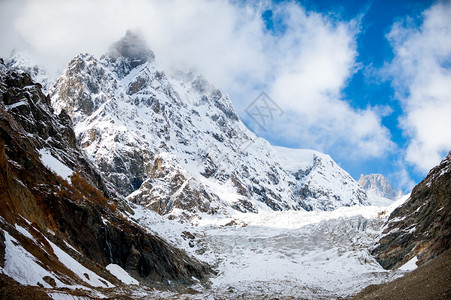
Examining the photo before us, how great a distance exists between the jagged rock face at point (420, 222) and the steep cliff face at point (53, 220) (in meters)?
39.8

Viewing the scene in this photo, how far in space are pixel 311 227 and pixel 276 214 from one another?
85.7ft

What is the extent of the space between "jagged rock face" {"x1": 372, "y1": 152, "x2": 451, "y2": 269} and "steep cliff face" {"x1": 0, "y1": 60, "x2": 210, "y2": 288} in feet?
131

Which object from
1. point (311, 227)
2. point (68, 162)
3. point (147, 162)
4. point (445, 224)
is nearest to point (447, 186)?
point (445, 224)

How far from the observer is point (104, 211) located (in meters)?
57.8

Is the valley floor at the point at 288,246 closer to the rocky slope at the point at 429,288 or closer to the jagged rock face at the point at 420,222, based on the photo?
the jagged rock face at the point at 420,222

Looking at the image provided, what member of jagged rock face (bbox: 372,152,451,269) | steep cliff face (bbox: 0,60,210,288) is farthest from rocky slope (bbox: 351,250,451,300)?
jagged rock face (bbox: 372,152,451,269)

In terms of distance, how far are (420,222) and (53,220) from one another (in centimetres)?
6512

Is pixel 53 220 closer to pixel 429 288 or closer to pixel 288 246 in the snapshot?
pixel 429 288

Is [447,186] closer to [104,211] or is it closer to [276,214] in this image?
[104,211]

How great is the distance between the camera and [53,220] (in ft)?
136

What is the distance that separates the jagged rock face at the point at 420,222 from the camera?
→ 61625mm

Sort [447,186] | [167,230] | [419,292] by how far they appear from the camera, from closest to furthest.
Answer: [419,292] < [447,186] < [167,230]

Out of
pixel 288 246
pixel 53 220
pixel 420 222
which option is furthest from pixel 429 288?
pixel 288 246

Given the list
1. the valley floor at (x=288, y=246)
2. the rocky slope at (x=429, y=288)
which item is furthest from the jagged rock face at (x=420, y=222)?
the rocky slope at (x=429, y=288)
